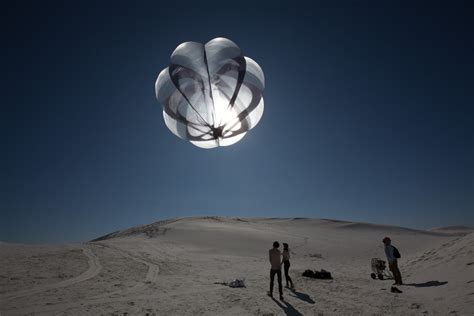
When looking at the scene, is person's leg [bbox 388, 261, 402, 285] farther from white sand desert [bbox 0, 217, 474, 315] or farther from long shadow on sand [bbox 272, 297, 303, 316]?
long shadow on sand [bbox 272, 297, 303, 316]

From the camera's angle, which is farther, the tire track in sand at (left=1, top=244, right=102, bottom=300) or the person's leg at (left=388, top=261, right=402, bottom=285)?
the person's leg at (left=388, top=261, right=402, bottom=285)

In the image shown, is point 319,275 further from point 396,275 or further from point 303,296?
point 303,296

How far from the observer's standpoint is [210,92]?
16.0 meters

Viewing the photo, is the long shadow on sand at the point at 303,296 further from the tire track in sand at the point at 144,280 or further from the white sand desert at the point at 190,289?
the tire track in sand at the point at 144,280

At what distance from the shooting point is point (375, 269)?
13938mm

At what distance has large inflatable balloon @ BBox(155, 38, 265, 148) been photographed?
16188 mm

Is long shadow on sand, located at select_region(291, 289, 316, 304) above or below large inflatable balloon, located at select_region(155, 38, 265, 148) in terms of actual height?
below

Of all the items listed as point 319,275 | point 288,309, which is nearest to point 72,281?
point 288,309

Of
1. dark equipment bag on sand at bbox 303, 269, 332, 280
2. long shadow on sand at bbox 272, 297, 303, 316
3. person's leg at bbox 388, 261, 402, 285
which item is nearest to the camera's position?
long shadow on sand at bbox 272, 297, 303, 316

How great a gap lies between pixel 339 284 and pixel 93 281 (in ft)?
31.0

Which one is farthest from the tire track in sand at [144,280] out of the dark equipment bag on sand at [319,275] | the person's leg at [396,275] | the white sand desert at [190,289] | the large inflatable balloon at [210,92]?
the person's leg at [396,275]

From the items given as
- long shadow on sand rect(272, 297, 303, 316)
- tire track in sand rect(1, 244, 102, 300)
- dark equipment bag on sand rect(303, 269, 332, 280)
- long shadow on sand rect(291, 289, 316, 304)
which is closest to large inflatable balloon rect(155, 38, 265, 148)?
dark equipment bag on sand rect(303, 269, 332, 280)

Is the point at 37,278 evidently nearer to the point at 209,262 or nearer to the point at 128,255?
the point at 128,255

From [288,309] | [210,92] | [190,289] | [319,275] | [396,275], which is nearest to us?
[288,309]
